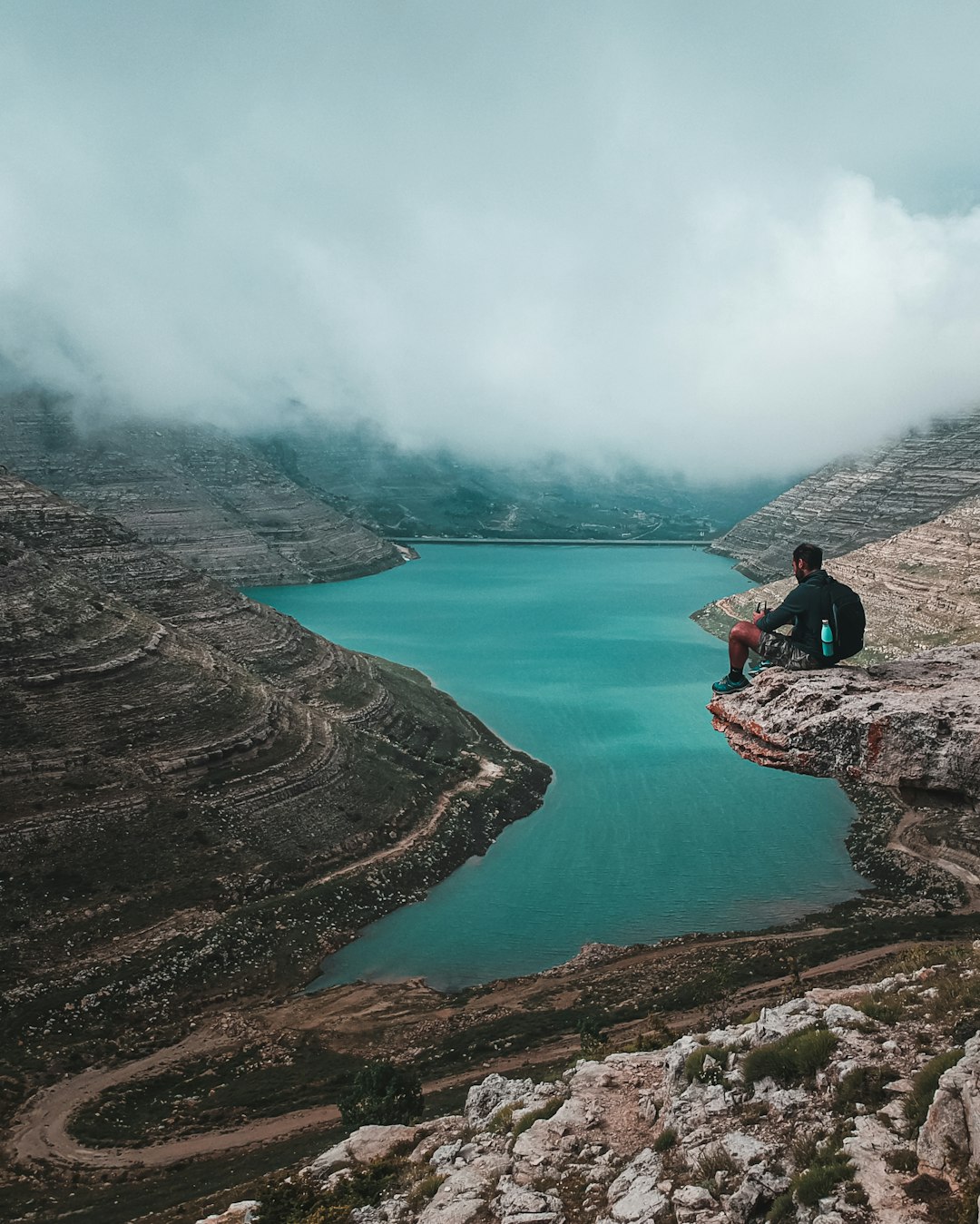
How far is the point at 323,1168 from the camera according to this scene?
49.8 ft

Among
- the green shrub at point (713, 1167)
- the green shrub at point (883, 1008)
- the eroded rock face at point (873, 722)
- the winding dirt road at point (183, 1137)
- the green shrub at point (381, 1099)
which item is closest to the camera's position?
the green shrub at point (713, 1167)

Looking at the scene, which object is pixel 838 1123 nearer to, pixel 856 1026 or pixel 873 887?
pixel 856 1026

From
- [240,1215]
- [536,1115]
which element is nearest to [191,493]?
[240,1215]

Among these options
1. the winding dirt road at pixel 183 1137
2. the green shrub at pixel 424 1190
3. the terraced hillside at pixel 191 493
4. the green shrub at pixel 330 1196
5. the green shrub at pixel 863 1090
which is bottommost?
the winding dirt road at pixel 183 1137

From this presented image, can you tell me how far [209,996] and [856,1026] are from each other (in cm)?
2831

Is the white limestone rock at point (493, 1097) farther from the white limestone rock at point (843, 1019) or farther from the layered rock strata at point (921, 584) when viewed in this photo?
the layered rock strata at point (921, 584)

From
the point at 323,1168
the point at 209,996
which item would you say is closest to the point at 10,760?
the point at 209,996

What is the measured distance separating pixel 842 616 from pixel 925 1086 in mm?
5926

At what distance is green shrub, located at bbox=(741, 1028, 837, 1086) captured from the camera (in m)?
11.6

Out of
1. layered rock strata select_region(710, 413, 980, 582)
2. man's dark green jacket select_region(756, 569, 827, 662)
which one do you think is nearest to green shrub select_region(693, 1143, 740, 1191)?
man's dark green jacket select_region(756, 569, 827, 662)

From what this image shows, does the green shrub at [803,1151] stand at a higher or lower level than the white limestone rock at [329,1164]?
higher

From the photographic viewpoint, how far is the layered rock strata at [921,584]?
8275 cm

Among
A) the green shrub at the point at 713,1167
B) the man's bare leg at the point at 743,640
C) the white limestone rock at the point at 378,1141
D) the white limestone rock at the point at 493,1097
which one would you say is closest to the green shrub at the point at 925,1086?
the green shrub at the point at 713,1167

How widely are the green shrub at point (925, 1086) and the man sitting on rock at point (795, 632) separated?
Result: 5.11 meters
